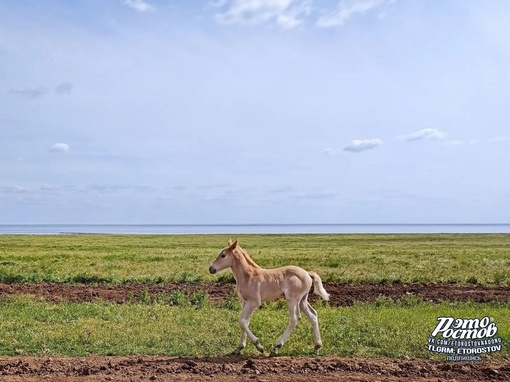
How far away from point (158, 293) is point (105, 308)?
409cm

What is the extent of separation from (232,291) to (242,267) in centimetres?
1073

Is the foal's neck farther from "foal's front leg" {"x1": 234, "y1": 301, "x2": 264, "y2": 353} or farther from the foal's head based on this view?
"foal's front leg" {"x1": 234, "y1": 301, "x2": 264, "y2": 353}

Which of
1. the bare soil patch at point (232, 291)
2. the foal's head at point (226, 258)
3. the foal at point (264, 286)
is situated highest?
the foal's head at point (226, 258)

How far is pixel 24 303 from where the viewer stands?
1820 centimetres

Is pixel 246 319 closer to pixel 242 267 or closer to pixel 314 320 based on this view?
pixel 242 267

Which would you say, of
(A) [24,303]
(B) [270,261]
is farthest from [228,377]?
(B) [270,261]

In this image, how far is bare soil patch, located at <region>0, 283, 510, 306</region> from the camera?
19609mm

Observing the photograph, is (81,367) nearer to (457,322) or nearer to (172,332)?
(172,332)

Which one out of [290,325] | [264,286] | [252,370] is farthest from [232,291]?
[252,370]

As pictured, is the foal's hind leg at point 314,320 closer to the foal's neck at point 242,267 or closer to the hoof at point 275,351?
the hoof at point 275,351

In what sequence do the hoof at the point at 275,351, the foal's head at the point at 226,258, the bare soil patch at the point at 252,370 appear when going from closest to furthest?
the bare soil patch at the point at 252,370 < the hoof at the point at 275,351 < the foal's head at the point at 226,258

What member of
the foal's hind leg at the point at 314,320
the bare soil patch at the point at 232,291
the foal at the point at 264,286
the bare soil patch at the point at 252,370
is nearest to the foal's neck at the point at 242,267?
the foal at the point at 264,286

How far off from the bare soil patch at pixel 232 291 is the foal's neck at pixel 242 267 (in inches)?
306

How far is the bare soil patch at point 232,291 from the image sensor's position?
19609 millimetres
